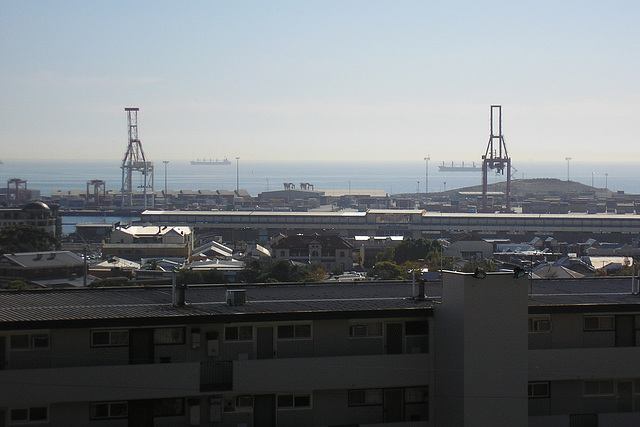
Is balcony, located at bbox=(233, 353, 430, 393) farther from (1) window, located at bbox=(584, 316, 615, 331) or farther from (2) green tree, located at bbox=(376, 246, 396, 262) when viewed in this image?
(2) green tree, located at bbox=(376, 246, 396, 262)

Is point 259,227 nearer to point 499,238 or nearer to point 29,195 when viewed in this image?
point 499,238

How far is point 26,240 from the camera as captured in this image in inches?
796

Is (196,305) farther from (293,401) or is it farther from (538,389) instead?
(538,389)

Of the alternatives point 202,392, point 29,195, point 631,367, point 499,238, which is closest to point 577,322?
point 631,367

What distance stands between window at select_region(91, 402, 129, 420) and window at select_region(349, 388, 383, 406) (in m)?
0.82

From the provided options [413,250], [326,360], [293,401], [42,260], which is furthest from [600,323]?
[413,250]

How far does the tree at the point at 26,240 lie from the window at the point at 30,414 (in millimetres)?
16801

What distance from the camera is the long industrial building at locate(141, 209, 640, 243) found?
1143 inches

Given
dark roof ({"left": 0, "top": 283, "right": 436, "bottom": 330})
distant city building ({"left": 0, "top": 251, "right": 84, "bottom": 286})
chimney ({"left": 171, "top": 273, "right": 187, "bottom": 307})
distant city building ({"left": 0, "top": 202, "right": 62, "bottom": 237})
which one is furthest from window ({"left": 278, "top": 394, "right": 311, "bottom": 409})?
distant city building ({"left": 0, "top": 202, "right": 62, "bottom": 237})

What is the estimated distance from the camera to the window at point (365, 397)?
3.48 metres

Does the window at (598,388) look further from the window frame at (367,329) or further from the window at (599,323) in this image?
the window frame at (367,329)

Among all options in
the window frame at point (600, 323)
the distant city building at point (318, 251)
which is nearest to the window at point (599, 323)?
the window frame at point (600, 323)

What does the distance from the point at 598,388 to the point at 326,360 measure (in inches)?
43.5

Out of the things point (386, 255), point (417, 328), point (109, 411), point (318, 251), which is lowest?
point (386, 255)
